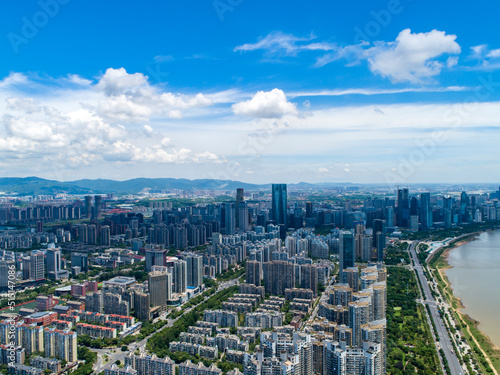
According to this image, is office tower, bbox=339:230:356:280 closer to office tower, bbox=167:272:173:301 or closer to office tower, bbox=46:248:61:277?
office tower, bbox=167:272:173:301

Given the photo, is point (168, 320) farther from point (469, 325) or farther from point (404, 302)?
point (469, 325)

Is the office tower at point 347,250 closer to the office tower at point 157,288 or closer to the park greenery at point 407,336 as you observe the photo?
the park greenery at point 407,336

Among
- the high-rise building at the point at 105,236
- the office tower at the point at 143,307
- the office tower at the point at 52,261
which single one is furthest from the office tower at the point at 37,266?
the high-rise building at the point at 105,236

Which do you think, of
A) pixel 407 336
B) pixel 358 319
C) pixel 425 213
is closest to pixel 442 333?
pixel 407 336

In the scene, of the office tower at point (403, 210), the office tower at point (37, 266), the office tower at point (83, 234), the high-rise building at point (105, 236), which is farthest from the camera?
the office tower at point (403, 210)

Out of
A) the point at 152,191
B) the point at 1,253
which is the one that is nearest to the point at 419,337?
the point at 1,253

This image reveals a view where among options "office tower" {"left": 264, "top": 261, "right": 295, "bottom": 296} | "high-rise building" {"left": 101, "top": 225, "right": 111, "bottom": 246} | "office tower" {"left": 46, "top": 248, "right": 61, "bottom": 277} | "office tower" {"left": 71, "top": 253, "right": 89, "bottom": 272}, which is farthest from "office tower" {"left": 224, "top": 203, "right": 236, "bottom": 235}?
"office tower" {"left": 264, "top": 261, "right": 295, "bottom": 296}

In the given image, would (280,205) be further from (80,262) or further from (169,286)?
(169,286)
